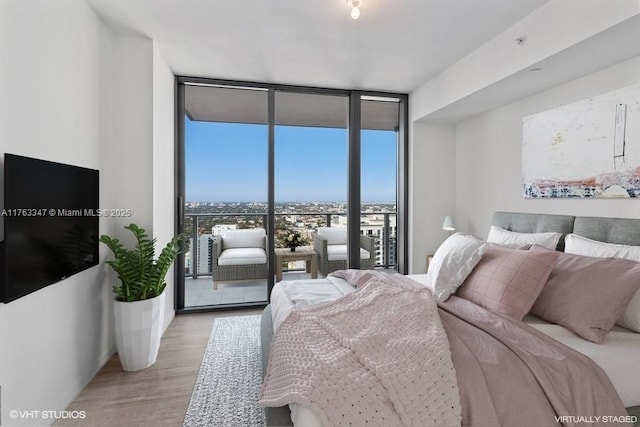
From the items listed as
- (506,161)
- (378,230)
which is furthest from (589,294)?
(378,230)

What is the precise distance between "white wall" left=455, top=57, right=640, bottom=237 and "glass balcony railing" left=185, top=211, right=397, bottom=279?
96cm

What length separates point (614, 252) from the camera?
6.49 feet

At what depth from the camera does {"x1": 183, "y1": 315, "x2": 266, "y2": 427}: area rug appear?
185 cm

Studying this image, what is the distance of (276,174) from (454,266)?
7.64 ft

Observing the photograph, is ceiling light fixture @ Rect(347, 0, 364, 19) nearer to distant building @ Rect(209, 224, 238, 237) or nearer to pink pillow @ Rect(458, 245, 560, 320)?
pink pillow @ Rect(458, 245, 560, 320)

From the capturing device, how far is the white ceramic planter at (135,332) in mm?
2318

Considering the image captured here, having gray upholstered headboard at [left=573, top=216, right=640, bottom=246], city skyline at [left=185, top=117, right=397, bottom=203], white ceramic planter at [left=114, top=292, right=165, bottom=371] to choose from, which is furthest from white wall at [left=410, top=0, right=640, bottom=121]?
white ceramic planter at [left=114, top=292, right=165, bottom=371]

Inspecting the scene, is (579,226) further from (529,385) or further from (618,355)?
(529,385)

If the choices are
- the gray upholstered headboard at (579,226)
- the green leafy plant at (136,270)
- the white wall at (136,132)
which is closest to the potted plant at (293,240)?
the white wall at (136,132)

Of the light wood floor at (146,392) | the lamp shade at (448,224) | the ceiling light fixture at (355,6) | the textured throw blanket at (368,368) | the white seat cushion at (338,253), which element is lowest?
the light wood floor at (146,392)

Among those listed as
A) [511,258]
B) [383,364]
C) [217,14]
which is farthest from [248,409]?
[217,14]

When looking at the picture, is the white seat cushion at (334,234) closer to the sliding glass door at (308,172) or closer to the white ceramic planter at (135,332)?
the sliding glass door at (308,172)

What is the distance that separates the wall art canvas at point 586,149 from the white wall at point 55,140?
3.63m

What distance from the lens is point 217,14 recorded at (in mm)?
2352
